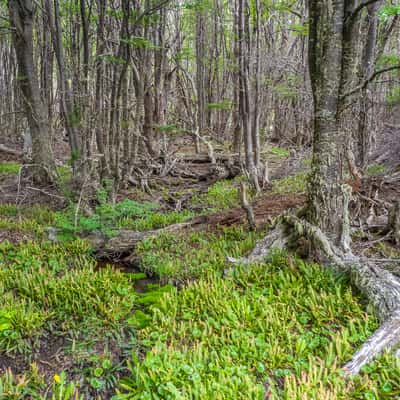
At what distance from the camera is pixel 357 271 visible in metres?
3.93

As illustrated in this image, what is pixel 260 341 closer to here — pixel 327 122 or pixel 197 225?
pixel 327 122

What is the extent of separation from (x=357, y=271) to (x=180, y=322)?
2.00m

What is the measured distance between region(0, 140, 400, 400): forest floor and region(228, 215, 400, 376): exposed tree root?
0.11 metres

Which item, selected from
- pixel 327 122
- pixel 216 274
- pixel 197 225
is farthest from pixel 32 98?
pixel 327 122

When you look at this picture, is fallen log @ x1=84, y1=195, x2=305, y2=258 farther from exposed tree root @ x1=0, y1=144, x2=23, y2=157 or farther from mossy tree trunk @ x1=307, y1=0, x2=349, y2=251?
exposed tree root @ x1=0, y1=144, x2=23, y2=157

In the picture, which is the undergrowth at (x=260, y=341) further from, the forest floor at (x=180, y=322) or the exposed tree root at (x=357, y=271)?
the exposed tree root at (x=357, y=271)

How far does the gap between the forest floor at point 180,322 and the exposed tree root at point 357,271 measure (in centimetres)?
11

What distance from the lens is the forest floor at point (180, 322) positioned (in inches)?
115

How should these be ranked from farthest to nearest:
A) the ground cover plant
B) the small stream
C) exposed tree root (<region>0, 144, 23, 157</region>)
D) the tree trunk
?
exposed tree root (<region>0, 144, 23, 157</region>) → the tree trunk → the small stream → the ground cover plant

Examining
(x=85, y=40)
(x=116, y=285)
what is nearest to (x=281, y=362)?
(x=116, y=285)

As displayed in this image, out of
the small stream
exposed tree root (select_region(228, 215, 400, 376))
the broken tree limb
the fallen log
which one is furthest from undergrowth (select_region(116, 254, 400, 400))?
the fallen log

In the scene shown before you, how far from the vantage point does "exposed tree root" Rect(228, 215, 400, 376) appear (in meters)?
3.01

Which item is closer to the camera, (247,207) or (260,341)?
(260,341)

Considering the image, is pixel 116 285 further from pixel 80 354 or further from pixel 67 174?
pixel 67 174
